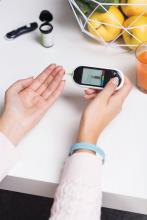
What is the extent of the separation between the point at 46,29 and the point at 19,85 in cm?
20

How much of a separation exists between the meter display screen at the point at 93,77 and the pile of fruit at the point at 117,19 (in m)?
0.12

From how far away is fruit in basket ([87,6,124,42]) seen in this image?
78 centimetres

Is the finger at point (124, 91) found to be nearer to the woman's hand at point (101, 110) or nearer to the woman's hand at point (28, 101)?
the woman's hand at point (101, 110)

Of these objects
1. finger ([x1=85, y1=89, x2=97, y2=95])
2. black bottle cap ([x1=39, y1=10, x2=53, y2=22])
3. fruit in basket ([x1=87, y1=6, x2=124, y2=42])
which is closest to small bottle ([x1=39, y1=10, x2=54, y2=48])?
black bottle cap ([x1=39, y1=10, x2=53, y2=22])

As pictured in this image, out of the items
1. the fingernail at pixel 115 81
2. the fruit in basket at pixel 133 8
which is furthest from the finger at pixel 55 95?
the fruit in basket at pixel 133 8

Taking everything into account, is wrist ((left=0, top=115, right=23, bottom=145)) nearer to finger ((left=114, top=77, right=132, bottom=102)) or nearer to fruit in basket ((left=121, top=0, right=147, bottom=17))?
finger ((left=114, top=77, right=132, bottom=102))

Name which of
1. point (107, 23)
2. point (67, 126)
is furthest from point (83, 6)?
point (67, 126)

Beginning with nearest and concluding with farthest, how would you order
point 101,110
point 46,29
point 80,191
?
point 80,191
point 101,110
point 46,29

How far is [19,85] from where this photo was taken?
740 mm

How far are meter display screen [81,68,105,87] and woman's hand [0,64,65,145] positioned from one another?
0.17 ft

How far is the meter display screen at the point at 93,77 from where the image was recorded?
71cm

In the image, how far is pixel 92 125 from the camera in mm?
673

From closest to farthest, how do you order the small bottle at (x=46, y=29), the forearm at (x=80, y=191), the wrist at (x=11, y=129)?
the forearm at (x=80, y=191)
the wrist at (x=11, y=129)
the small bottle at (x=46, y=29)

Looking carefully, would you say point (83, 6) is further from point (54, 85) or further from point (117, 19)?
point (54, 85)
